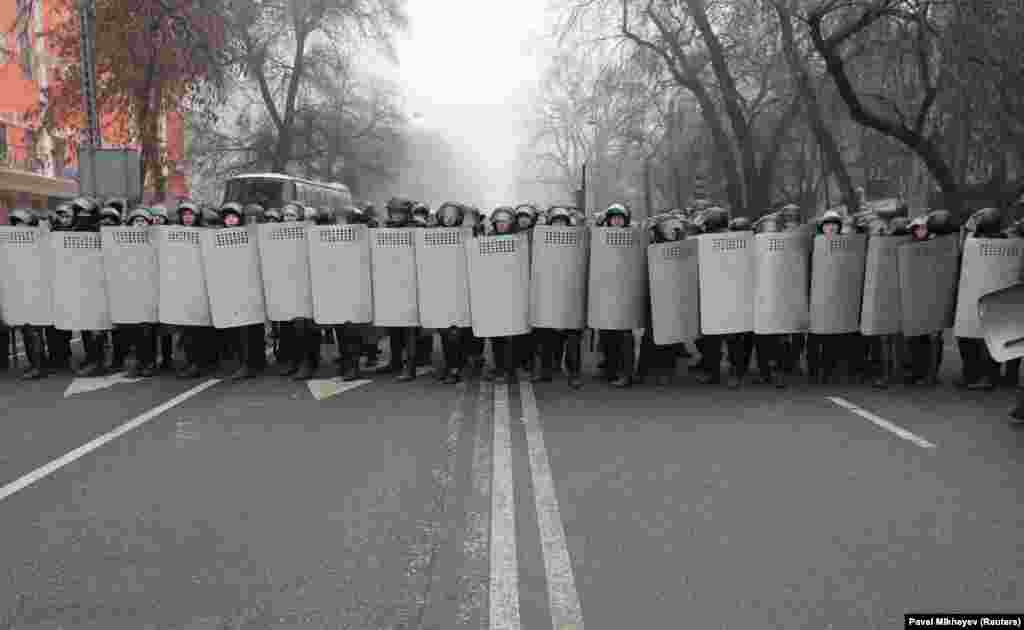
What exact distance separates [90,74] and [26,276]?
33.7 ft

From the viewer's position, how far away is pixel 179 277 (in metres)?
9.77

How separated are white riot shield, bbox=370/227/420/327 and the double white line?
291cm

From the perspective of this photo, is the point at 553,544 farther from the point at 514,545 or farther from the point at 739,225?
the point at 739,225

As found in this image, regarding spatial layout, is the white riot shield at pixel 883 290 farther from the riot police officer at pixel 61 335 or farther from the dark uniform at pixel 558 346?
the riot police officer at pixel 61 335

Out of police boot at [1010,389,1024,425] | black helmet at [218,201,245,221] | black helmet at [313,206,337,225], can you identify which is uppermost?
black helmet at [218,201,245,221]

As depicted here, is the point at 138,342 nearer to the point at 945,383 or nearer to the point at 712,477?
the point at 712,477

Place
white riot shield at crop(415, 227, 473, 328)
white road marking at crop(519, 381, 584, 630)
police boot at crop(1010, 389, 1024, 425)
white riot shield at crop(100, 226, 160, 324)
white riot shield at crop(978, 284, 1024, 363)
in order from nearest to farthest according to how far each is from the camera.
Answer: white road marking at crop(519, 381, 584, 630) < white riot shield at crop(978, 284, 1024, 363) < police boot at crop(1010, 389, 1024, 425) < white riot shield at crop(415, 227, 473, 328) < white riot shield at crop(100, 226, 160, 324)

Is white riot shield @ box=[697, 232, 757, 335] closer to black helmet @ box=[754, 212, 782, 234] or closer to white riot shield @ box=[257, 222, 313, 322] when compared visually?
black helmet @ box=[754, 212, 782, 234]

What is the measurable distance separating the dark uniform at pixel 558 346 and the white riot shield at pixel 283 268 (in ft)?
8.55

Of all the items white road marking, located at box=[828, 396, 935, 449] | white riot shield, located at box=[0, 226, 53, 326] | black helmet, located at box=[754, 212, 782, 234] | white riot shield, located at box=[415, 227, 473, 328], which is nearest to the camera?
white road marking, located at box=[828, 396, 935, 449]

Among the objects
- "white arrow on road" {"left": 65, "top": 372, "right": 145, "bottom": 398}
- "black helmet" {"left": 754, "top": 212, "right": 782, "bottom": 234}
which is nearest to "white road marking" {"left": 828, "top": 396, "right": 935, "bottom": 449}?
"black helmet" {"left": 754, "top": 212, "right": 782, "bottom": 234}

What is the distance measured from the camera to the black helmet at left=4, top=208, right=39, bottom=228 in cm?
1021

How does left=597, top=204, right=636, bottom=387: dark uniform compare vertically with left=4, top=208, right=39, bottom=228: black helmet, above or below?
below

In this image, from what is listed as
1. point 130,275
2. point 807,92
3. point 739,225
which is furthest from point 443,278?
point 807,92
